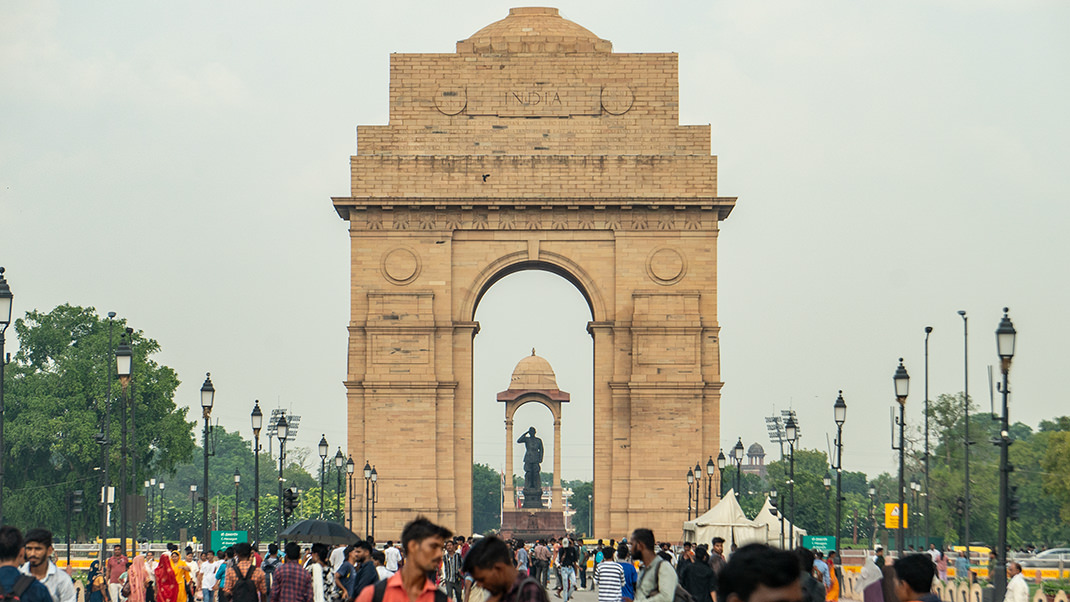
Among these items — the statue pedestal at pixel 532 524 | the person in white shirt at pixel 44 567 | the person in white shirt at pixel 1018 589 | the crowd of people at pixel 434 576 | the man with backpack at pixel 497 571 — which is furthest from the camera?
the statue pedestal at pixel 532 524

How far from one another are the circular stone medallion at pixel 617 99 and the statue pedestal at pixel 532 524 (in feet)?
53.1

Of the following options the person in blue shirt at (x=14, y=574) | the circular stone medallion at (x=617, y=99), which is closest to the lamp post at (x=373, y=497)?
the circular stone medallion at (x=617, y=99)

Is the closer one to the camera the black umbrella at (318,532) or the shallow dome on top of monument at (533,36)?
the black umbrella at (318,532)

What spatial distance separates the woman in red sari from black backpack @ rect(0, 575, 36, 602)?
40.2 ft

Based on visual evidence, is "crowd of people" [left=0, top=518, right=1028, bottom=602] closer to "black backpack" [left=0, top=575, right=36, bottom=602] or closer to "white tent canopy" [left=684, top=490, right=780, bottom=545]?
"black backpack" [left=0, top=575, right=36, bottom=602]

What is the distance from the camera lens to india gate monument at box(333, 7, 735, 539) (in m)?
52.0

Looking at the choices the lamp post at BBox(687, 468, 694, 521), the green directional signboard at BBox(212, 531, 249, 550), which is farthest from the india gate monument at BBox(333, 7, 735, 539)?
the green directional signboard at BBox(212, 531, 249, 550)

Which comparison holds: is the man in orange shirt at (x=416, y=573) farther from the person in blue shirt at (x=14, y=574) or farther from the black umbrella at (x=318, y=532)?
the black umbrella at (x=318, y=532)

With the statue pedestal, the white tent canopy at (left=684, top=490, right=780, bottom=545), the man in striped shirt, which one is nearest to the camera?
the man in striped shirt

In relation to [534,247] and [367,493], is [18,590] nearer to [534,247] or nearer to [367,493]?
[367,493]

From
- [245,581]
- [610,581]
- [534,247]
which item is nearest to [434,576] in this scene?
[610,581]

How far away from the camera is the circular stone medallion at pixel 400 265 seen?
5272cm

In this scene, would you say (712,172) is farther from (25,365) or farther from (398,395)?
(25,365)

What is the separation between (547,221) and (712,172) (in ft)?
18.2
